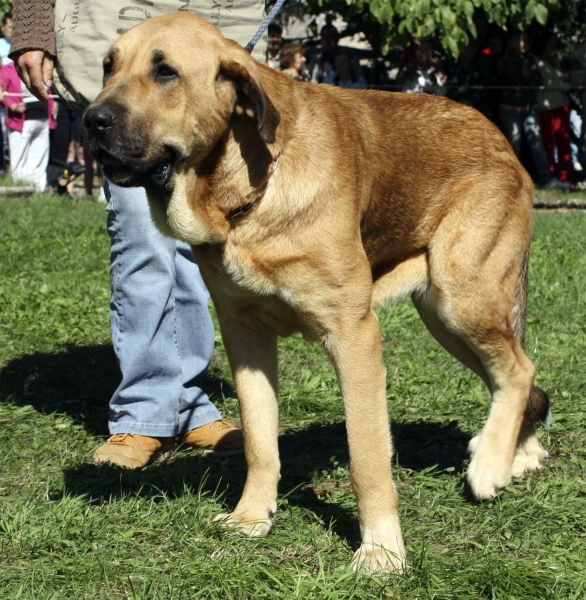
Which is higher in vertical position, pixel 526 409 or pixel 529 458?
pixel 526 409

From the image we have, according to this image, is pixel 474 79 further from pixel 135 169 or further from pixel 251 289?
pixel 135 169

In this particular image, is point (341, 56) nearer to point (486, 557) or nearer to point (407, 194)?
point (407, 194)

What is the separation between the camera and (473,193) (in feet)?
12.2

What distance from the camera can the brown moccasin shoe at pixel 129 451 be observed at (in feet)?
13.1

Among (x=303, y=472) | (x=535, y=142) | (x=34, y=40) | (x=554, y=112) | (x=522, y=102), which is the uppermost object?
(x=34, y=40)

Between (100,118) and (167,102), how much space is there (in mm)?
242

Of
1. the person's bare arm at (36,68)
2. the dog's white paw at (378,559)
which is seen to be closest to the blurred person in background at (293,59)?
the person's bare arm at (36,68)

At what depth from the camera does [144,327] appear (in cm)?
424

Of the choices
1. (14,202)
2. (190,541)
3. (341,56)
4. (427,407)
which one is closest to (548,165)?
(341,56)

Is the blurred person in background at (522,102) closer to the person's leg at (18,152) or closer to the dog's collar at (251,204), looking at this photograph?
the person's leg at (18,152)

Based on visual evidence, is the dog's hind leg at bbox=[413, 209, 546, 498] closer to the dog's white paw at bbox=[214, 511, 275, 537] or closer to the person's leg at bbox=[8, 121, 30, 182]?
the dog's white paw at bbox=[214, 511, 275, 537]

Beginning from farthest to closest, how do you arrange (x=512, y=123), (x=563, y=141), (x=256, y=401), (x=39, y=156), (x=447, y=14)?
(x=563, y=141)
(x=39, y=156)
(x=512, y=123)
(x=447, y=14)
(x=256, y=401)

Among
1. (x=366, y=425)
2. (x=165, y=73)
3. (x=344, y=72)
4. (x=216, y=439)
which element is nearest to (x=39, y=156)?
(x=344, y=72)

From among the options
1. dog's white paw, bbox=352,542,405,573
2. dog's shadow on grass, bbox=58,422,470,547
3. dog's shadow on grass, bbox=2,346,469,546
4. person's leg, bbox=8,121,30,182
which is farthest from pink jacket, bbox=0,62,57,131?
dog's white paw, bbox=352,542,405,573
